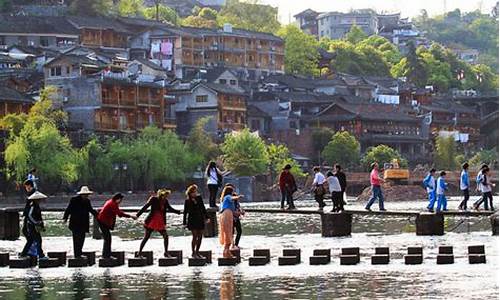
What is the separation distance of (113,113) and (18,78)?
897 cm

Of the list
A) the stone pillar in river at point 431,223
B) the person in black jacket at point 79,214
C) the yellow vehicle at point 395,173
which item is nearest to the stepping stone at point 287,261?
the person in black jacket at point 79,214

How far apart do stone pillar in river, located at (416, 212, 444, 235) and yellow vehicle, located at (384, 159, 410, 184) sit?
82.8 m

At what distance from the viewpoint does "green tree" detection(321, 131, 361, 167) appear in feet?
430

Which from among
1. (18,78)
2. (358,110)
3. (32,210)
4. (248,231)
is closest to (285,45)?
(358,110)

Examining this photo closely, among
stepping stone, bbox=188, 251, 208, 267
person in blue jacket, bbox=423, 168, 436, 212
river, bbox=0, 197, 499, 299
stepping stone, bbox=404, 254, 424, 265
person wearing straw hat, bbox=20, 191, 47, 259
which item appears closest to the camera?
river, bbox=0, 197, 499, 299

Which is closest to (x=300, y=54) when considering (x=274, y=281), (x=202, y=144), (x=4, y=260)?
(x=202, y=144)

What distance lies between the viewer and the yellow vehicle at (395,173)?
12021 cm

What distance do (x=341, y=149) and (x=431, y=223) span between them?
313 ft

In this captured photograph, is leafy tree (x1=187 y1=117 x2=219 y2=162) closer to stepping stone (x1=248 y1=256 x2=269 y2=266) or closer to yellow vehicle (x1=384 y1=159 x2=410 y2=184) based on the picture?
yellow vehicle (x1=384 y1=159 x2=410 y2=184)

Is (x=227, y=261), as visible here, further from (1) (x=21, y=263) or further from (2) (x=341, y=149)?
(2) (x=341, y=149)

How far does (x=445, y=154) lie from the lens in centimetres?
14388

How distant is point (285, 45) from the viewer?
181m

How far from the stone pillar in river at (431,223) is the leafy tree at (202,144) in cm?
8045

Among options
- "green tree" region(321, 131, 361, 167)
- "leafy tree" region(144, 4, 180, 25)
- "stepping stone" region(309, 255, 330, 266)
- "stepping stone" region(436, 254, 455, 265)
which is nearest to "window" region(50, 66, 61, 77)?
"green tree" region(321, 131, 361, 167)
